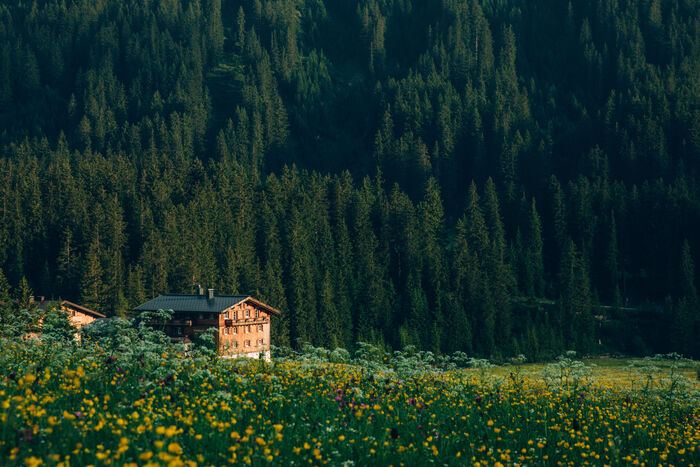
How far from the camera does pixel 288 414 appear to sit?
1137cm

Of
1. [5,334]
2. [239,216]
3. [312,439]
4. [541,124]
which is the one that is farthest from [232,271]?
[541,124]

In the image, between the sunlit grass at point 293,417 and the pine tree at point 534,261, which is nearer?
the sunlit grass at point 293,417

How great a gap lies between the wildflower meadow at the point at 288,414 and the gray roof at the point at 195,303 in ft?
168

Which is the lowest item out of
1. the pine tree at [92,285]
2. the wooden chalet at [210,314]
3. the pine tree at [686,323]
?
the pine tree at [686,323]

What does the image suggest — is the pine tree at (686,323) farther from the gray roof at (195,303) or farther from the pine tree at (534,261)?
the gray roof at (195,303)

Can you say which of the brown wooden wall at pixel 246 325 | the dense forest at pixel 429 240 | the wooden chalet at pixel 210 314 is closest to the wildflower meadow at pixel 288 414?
the wooden chalet at pixel 210 314

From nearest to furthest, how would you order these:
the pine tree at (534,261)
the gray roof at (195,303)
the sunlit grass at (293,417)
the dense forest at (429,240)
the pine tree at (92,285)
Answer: the sunlit grass at (293,417), the gray roof at (195,303), the pine tree at (92,285), the dense forest at (429,240), the pine tree at (534,261)

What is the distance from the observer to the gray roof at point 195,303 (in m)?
67.8

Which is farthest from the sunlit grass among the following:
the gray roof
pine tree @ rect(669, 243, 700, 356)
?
pine tree @ rect(669, 243, 700, 356)

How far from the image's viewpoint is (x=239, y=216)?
11231cm

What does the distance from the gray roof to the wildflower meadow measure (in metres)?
51.1

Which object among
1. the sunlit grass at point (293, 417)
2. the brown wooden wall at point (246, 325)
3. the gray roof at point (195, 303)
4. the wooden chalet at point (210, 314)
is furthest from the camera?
the brown wooden wall at point (246, 325)

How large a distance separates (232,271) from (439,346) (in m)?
32.1

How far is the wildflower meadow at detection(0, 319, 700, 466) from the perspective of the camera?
8.35 m
